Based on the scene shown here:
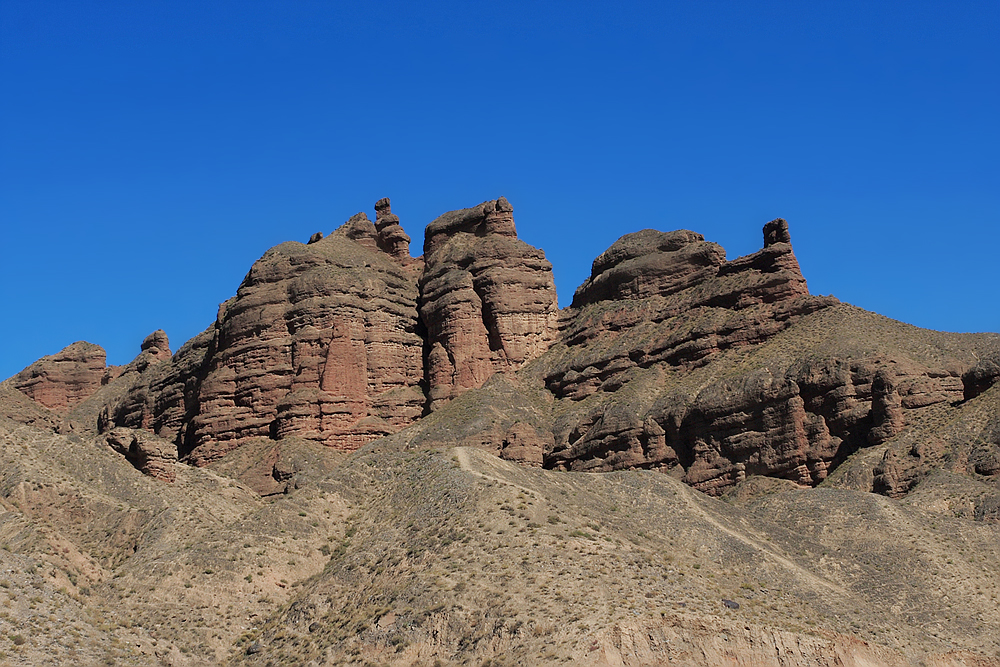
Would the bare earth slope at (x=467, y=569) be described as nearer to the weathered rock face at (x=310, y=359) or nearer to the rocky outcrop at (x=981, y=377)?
the rocky outcrop at (x=981, y=377)

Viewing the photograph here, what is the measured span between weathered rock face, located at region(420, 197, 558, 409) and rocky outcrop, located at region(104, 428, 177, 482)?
29.3 metres

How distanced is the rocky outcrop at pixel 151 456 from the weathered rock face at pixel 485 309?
29.3m

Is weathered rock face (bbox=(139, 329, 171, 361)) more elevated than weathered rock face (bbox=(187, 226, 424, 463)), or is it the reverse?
weathered rock face (bbox=(139, 329, 171, 361))

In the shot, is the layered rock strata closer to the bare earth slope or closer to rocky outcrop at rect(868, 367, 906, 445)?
rocky outcrop at rect(868, 367, 906, 445)

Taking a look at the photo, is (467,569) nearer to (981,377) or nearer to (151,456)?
(151,456)

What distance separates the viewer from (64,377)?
134625mm

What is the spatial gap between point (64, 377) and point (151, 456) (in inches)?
2973

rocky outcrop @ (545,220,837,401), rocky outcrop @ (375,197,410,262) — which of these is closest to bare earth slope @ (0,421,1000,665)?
rocky outcrop @ (545,220,837,401)

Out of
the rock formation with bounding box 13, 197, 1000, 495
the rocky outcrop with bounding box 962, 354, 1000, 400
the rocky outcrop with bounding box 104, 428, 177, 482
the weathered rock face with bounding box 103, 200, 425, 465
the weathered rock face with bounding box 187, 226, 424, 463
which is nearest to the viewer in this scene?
the rocky outcrop with bounding box 104, 428, 177, 482

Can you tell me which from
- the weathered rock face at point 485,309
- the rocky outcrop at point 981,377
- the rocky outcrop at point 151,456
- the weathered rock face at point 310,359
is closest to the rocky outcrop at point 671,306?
the weathered rock face at point 485,309

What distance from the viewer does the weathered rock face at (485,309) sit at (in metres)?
95.4

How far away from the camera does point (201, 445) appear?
307 feet

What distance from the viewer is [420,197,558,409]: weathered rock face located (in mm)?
95438

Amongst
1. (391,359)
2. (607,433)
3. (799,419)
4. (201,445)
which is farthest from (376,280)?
(799,419)
